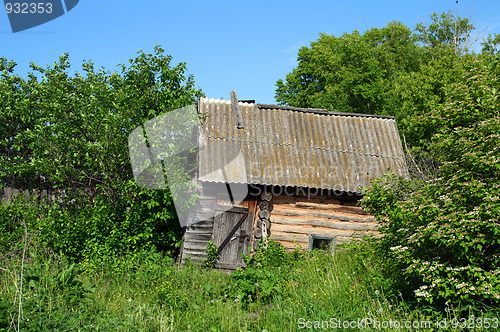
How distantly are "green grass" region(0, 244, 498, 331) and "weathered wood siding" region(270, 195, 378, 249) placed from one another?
2.71m

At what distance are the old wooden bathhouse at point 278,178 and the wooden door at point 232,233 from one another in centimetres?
3

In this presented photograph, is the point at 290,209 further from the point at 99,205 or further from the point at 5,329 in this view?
the point at 5,329

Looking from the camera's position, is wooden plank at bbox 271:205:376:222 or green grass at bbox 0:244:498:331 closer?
green grass at bbox 0:244:498:331

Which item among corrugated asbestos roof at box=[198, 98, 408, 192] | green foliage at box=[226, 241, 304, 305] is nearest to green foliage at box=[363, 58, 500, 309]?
green foliage at box=[226, 241, 304, 305]

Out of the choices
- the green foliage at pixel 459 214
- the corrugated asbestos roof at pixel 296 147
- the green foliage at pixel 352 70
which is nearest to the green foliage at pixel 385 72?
the green foliage at pixel 352 70

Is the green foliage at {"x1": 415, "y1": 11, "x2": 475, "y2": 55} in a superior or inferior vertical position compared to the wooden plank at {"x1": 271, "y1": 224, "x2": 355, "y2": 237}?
superior

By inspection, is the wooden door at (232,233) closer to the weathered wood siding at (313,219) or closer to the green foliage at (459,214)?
A: the weathered wood siding at (313,219)

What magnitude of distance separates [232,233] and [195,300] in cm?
399

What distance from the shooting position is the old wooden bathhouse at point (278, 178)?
35.4 feet

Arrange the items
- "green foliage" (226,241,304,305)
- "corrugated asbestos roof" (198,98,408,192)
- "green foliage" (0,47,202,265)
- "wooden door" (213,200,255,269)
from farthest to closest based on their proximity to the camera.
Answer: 1. "corrugated asbestos roof" (198,98,408,192)
2. "wooden door" (213,200,255,269)
3. "green foliage" (0,47,202,265)
4. "green foliage" (226,241,304,305)

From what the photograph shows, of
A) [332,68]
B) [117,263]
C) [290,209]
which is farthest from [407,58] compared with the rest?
[117,263]

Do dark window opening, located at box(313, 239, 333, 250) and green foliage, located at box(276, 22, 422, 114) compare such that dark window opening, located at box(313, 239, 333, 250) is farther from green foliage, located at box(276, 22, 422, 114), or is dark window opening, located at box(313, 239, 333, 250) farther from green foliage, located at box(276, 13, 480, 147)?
green foliage, located at box(276, 22, 422, 114)

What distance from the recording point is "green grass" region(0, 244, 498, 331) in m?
5.27

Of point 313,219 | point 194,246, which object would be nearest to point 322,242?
point 313,219
